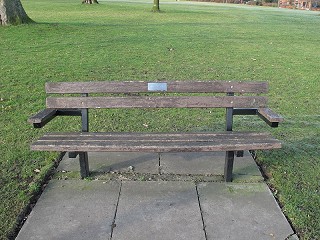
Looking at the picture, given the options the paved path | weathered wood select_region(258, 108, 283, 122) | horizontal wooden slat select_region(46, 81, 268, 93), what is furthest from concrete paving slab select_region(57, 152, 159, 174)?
weathered wood select_region(258, 108, 283, 122)

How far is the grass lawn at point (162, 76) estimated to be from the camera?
378 centimetres

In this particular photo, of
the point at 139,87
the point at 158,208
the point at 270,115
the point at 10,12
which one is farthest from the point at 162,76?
the point at 10,12

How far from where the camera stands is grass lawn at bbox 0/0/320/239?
3.78 m

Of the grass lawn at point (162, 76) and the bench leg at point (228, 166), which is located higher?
the bench leg at point (228, 166)

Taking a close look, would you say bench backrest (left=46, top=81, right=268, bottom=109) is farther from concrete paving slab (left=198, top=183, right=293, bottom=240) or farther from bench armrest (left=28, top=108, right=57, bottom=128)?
concrete paving slab (left=198, top=183, right=293, bottom=240)

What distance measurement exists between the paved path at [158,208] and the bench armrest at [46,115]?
1.85 feet

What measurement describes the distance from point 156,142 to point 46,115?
1134mm

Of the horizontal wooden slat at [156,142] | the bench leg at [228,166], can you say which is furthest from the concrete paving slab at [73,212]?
the bench leg at [228,166]

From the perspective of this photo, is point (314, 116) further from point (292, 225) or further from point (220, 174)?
point (292, 225)

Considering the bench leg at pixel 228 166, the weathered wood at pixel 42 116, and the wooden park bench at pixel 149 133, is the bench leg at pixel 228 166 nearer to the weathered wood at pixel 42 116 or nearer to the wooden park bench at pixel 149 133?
the wooden park bench at pixel 149 133

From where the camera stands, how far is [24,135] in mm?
4879

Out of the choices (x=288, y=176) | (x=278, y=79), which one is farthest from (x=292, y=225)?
(x=278, y=79)

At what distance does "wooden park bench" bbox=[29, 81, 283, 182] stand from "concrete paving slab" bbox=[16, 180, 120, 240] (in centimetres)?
28

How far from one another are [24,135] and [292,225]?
11.2ft
